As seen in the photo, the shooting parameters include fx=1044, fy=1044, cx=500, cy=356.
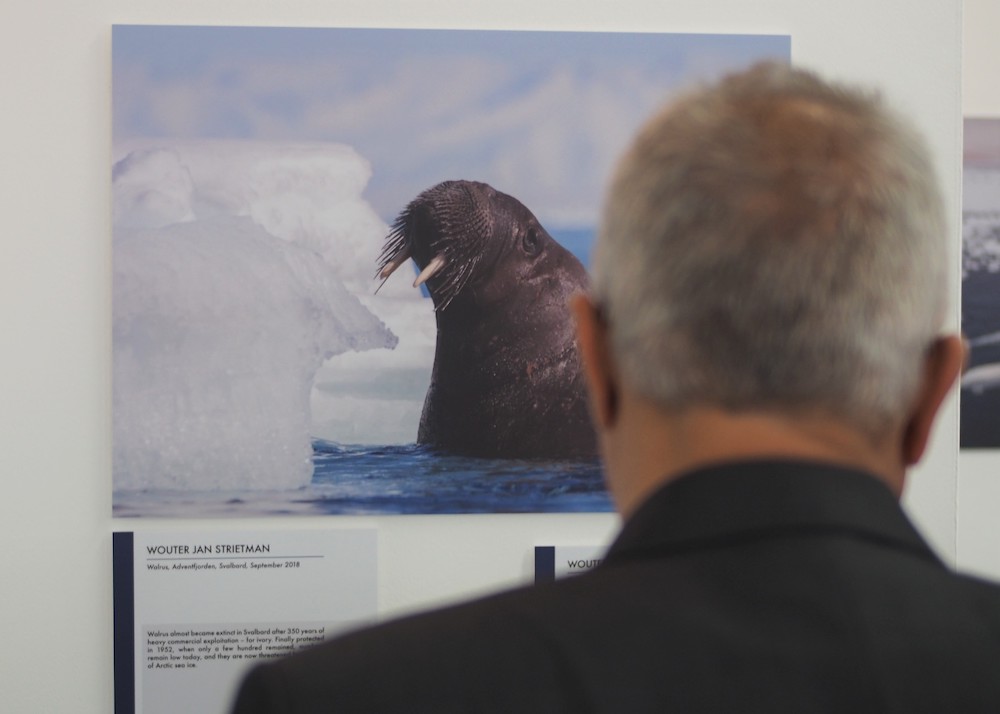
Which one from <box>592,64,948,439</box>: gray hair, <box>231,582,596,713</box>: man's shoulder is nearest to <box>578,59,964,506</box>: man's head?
<box>592,64,948,439</box>: gray hair

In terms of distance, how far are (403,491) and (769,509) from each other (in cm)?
154

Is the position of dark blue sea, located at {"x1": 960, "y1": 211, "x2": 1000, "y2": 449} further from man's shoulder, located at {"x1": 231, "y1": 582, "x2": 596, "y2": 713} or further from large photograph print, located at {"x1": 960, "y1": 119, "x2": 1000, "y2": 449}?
man's shoulder, located at {"x1": 231, "y1": 582, "x2": 596, "y2": 713}

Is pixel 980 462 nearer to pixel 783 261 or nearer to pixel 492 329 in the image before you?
pixel 492 329

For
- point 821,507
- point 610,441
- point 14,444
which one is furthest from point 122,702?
point 821,507

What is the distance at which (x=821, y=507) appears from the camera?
1.67 ft

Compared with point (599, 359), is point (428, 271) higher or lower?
higher

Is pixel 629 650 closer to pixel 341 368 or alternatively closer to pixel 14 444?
pixel 341 368

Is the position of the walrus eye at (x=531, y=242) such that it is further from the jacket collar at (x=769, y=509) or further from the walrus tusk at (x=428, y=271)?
the jacket collar at (x=769, y=509)

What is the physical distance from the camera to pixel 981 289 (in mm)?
2293

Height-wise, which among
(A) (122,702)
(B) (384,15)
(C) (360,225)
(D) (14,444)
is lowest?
(A) (122,702)

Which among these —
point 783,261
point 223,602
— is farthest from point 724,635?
point 223,602

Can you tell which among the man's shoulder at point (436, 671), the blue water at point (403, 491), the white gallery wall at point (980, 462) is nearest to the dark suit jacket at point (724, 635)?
the man's shoulder at point (436, 671)

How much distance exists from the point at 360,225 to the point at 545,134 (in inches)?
15.8

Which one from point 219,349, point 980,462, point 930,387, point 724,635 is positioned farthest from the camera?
point 980,462
